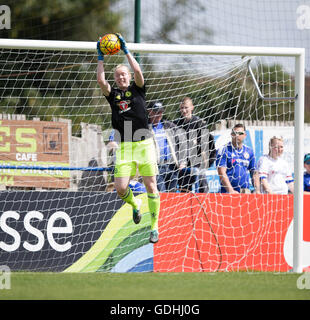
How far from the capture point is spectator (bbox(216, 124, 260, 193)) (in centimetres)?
873

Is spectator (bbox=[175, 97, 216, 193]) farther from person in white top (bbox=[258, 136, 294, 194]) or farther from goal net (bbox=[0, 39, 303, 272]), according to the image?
person in white top (bbox=[258, 136, 294, 194])

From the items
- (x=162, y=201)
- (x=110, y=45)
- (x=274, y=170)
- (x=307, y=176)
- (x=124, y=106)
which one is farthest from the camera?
(x=307, y=176)

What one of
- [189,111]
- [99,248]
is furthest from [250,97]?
[99,248]

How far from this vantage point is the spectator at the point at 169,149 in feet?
28.3

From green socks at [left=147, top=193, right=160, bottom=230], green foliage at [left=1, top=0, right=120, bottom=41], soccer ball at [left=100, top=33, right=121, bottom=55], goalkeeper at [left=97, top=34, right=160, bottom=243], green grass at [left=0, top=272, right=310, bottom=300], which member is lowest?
green grass at [left=0, top=272, right=310, bottom=300]

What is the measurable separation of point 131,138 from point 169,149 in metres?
1.38

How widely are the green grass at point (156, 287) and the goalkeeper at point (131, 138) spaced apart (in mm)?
1039

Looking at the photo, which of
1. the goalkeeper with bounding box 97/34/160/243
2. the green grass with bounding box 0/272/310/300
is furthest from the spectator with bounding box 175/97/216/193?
the green grass with bounding box 0/272/310/300

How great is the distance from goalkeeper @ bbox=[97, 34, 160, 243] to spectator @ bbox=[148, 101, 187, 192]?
1085mm

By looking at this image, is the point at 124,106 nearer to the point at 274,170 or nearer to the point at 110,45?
the point at 110,45

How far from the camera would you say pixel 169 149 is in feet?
28.6

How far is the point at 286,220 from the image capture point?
8555mm

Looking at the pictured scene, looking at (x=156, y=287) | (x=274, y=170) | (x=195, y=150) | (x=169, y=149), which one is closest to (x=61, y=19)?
(x=169, y=149)

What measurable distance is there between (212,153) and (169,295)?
3.62 metres
